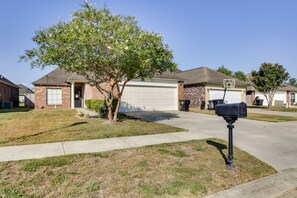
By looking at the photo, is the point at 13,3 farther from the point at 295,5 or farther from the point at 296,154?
the point at 295,5

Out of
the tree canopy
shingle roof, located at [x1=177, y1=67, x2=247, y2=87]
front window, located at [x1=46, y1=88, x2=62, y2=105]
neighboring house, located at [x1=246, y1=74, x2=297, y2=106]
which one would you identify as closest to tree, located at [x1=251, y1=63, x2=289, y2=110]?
shingle roof, located at [x1=177, y1=67, x2=247, y2=87]

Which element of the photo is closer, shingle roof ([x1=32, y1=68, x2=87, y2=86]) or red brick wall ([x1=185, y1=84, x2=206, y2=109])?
shingle roof ([x1=32, y1=68, x2=87, y2=86])

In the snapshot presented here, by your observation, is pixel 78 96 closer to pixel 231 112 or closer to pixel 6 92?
pixel 6 92

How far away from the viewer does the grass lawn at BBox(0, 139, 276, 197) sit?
305cm

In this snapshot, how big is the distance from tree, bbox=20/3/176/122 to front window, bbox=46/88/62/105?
12.9 m

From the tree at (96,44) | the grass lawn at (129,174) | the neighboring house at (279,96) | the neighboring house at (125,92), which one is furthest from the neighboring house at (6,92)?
the neighboring house at (279,96)

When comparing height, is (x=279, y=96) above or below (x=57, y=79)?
below

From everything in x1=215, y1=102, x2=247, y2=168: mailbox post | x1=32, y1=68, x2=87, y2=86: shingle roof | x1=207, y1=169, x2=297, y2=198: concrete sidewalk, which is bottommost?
x1=207, y1=169, x2=297, y2=198: concrete sidewalk

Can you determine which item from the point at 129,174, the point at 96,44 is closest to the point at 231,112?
the point at 129,174

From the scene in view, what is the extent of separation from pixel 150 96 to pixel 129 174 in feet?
44.5

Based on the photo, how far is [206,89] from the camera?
2022cm

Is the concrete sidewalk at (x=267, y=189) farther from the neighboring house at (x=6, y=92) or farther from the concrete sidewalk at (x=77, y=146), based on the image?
the neighboring house at (x=6, y=92)

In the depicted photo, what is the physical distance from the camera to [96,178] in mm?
3402

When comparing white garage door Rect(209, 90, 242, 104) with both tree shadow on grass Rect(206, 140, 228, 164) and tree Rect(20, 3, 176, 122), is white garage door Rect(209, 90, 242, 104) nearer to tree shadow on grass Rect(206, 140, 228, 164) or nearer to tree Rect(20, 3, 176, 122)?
tree Rect(20, 3, 176, 122)
